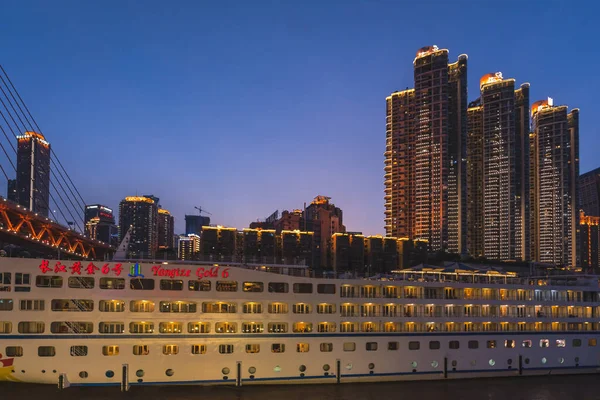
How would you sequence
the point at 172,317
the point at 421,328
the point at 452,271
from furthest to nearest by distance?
the point at 452,271, the point at 421,328, the point at 172,317

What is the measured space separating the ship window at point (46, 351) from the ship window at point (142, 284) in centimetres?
452

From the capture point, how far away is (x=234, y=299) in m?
27.8

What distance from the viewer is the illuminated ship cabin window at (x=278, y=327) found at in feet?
91.8

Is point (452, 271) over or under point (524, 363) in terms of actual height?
over

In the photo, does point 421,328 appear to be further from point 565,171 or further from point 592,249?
point 592,249

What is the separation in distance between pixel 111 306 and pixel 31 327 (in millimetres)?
3591

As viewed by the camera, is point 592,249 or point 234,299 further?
point 592,249

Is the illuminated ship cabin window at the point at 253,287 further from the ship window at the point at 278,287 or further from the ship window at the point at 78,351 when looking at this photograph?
the ship window at the point at 78,351

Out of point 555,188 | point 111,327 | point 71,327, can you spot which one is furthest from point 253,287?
point 555,188

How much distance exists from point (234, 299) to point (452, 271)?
51.2 ft

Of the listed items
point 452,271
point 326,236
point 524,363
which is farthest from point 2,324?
point 326,236

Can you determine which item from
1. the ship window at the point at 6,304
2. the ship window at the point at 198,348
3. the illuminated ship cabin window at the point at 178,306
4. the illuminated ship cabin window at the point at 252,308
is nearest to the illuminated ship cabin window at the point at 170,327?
the illuminated ship cabin window at the point at 178,306

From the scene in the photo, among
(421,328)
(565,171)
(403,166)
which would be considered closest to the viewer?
(421,328)

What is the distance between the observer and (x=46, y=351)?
81.6 feet
